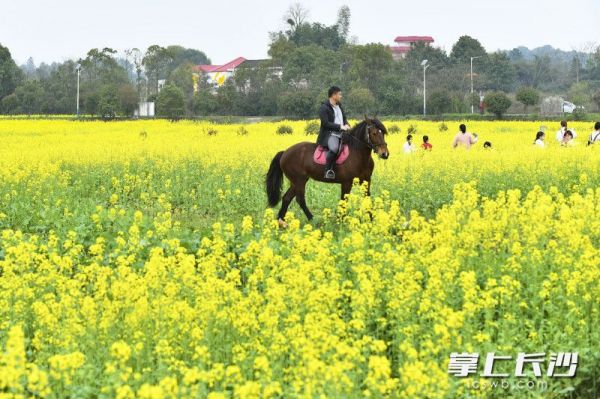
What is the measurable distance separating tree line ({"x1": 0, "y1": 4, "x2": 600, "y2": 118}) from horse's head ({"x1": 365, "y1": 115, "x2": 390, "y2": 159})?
4126 centimetres

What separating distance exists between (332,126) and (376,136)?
26.5 inches

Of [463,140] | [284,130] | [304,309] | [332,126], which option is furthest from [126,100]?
[304,309]

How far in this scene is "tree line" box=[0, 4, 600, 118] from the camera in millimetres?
58438

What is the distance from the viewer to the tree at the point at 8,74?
75875 millimetres

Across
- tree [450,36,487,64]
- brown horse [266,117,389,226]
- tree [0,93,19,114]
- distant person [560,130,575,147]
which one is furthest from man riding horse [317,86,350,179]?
tree [450,36,487,64]

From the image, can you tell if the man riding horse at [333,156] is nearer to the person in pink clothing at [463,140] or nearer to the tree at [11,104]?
the person in pink clothing at [463,140]

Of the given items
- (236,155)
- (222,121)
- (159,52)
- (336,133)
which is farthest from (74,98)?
(336,133)

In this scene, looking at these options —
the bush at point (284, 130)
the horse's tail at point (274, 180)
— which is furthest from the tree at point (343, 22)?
the horse's tail at point (274, 180)

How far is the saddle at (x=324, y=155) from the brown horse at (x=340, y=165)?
53 mm

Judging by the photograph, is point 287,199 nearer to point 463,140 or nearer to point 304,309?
point 304,309

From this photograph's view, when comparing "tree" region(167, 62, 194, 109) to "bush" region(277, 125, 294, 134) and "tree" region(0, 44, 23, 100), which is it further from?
"bush" region(277, 125, 294, 134)

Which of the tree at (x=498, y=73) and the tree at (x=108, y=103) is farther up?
the tree at (x=498, y=73)

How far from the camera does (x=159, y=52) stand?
265ft

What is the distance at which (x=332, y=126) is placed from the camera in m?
12.8
